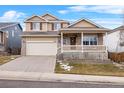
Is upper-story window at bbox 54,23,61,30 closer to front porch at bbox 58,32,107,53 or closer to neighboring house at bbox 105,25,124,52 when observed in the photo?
front porch at bbox 58,32,107,53

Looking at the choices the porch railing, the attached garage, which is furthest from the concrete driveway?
the attached garage

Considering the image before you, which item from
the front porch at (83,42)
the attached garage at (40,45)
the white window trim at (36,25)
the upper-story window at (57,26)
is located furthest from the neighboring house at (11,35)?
the front porch at (83,42)

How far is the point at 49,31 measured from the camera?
41125 mm

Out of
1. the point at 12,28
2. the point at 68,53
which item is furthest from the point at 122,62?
the point at 12,28

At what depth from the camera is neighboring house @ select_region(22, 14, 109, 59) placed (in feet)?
110

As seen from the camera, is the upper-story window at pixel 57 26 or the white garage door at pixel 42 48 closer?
the white garage door at pixel 42 48

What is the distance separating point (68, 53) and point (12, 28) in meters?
17.3

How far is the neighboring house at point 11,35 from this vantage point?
1750 inches

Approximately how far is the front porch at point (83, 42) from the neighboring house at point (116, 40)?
4476 millimetres

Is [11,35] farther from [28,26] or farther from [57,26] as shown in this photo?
[57,26]

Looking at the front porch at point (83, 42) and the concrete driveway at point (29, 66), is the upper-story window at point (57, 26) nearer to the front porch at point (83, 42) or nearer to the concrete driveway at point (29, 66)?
the front porch at point (83, 42)

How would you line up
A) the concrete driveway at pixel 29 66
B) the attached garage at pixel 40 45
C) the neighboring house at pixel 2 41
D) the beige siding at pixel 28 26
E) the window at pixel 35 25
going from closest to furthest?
the concrete driveway at pixel 29 66 < the attached garage at pixel 40 45 < the neighboring house at pixel 2 41 < the beige siding at pixel 28 26 < the window at pixel 35 25

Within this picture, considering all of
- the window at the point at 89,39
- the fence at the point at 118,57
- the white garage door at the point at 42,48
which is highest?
the window at the point at 89,39

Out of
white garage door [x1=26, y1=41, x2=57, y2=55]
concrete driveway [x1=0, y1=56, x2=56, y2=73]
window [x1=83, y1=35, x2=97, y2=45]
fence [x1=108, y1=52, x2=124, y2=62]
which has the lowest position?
concrete driveway [x1=0, y1=56, x2=56, y2=73]
